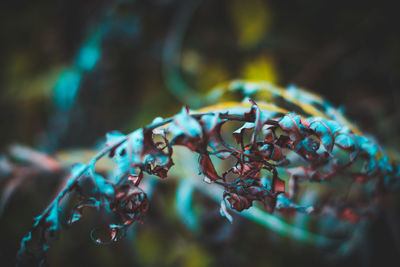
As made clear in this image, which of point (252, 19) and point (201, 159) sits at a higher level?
point (252, 19)

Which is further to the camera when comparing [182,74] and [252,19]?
[182,74]

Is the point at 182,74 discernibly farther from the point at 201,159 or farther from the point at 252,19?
the point at 201,159

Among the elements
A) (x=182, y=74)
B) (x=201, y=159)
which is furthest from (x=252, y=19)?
(x=201, y=159)

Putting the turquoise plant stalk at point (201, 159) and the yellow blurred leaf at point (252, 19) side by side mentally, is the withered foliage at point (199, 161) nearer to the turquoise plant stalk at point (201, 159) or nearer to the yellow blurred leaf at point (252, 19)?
the turquoise plant stalk at point (201, 159)

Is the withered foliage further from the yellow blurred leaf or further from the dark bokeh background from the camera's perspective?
the yellow blurred leaf

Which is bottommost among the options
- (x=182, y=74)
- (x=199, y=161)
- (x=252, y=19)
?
→ (x=199, y=161)

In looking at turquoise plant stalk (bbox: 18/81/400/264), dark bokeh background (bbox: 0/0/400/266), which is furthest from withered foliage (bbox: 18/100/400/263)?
dark bokeh background (bbox: 0/0/400/266)

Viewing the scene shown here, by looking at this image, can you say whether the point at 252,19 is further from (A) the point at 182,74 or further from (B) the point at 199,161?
(B) the point at 199,161

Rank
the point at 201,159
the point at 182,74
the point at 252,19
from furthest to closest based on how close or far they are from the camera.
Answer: the point at 182,74 < the point at 252,19 < the point at 201,159

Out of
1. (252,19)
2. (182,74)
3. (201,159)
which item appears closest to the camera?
(201,159)

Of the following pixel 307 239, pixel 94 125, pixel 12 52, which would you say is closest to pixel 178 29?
pixel 94 125

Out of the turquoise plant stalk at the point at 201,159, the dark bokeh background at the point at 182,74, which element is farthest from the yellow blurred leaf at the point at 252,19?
the turquoise plant stalk at the point at 201,159
